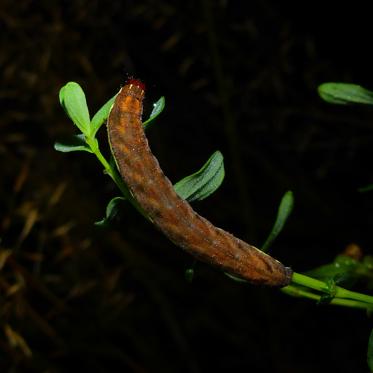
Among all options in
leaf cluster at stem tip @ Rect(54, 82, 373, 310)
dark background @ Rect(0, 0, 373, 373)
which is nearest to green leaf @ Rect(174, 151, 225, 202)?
leaf cluster at stem tip @ Rect(54, 82, 373, 310)

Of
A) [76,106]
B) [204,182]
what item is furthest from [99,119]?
[204,182]

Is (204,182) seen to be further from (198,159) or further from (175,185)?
(198,159)

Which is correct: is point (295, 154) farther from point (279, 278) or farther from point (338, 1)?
point (279, 278)

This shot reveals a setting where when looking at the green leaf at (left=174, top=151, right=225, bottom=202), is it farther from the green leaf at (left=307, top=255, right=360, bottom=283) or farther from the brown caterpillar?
the green leaf at (left=307, top=255, right=360, bottom=283)

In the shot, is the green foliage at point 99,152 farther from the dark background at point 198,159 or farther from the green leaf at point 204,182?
the dark background at point 198,159

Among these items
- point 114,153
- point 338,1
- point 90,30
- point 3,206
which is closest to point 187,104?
point 90,30

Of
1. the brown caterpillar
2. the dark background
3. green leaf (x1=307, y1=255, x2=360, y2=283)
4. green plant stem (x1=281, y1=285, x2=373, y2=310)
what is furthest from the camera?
the dark background
